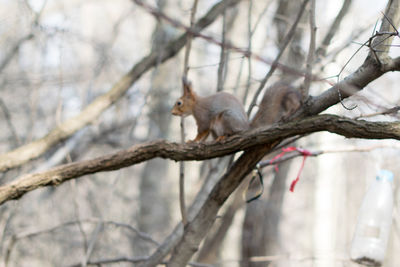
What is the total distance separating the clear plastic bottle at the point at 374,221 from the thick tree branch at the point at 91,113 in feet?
5.89

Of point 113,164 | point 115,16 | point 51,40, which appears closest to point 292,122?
point 113,164

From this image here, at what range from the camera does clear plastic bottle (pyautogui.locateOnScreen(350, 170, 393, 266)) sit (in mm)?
3270

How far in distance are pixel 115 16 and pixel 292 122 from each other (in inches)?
366

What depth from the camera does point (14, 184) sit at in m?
2.60

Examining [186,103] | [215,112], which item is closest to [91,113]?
[186,103]

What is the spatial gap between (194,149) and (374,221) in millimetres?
1654

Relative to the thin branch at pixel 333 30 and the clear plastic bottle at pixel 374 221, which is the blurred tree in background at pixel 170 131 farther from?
the clear plastic bottle at pixel 374 221

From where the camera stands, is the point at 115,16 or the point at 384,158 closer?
the point at 384,158

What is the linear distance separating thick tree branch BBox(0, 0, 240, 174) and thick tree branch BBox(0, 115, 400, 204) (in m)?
0.64

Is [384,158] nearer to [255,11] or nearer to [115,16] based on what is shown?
[255,11]

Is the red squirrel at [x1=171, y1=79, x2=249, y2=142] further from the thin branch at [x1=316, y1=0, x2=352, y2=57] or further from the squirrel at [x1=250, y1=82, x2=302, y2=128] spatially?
the thin branch at [x1=316, y1=0, x2=352, y2=57]

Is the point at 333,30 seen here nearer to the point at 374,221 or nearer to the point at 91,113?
the point at 374,221

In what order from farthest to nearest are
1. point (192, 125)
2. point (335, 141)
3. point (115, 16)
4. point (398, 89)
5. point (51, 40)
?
point (115, 16)
point (192, 125)
point (398, 89)
point (335, 141)
point (51, 40)

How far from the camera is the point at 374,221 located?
332cm
